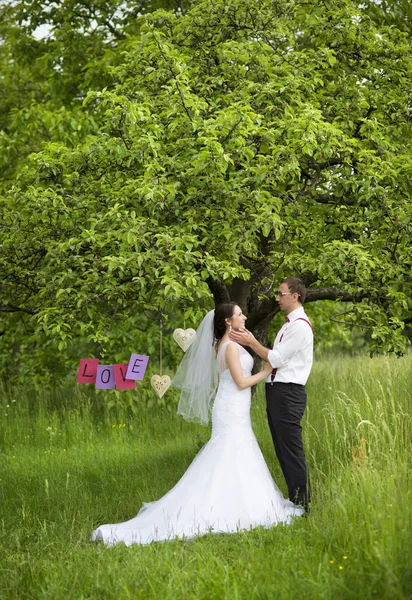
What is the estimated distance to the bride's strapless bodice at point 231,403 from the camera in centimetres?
664

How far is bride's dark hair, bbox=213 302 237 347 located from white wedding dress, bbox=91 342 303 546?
165mm

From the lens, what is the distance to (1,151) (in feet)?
38.8

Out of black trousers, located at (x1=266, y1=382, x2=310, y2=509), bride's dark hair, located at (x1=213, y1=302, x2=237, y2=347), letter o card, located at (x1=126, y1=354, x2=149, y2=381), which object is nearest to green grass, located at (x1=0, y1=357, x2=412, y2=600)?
black trousers, located at (x1=266, y1=382, x2=310, y2=509)

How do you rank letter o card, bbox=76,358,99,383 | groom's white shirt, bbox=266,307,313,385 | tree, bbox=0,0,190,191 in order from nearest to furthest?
groom's white shirt, bbox=266,307,313,385
letter o card, bbox=76,358,99,383
tree, bbox=0,0,190,191

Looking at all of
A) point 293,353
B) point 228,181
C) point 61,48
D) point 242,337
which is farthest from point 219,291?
point 61,48

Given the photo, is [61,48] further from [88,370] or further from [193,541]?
[193,541]

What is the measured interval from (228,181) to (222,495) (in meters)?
2.73

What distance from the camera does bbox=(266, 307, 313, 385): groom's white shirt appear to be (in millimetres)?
6285

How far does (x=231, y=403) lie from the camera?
665cm

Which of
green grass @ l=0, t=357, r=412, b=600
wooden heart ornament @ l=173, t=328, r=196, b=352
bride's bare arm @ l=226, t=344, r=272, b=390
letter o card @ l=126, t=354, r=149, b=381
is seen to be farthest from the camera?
letter o card @ l=126, t=354, r=149, b=381

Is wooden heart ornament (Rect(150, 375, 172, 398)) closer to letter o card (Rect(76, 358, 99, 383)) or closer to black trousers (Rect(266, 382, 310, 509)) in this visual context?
letter o card (Rect(76, 358, 99, 383))

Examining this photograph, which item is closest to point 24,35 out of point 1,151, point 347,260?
point 1,151

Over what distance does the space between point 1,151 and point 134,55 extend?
4.14 m

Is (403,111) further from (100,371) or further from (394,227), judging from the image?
(100,371)
